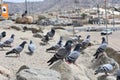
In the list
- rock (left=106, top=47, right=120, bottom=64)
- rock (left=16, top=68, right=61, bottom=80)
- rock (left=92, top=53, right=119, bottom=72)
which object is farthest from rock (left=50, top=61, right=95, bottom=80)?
rock (left=106, top=47, right=120, bottom=64)

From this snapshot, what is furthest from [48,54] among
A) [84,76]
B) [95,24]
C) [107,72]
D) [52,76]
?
[95,24]

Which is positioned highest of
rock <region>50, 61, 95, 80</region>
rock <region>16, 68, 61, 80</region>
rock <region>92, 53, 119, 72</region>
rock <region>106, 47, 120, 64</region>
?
rock <region>16, 68, 61, 80</region>

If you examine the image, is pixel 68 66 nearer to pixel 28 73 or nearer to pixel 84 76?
pixel 84 76

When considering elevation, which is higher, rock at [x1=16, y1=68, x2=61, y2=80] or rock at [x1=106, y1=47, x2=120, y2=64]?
rock at [x1=16, y1=68, x2=61, y2=80]

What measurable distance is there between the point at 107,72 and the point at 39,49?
33.2 ft

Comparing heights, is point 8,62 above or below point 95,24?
above

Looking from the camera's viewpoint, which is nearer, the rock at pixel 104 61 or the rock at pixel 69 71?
the rock at pixel 69 71

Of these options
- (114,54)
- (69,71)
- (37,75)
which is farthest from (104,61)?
(37,75)

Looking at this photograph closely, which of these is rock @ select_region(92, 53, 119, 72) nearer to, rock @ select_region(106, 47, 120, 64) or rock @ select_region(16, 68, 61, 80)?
rock @ select_region(106, 47, 120, 64)

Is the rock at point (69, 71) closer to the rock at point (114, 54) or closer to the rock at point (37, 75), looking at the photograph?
the rock at point (37, 75)

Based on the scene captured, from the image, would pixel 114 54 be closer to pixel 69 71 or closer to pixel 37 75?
pixel 69 71

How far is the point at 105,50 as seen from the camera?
23859 mm

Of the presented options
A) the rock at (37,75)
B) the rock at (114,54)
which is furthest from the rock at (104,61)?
the rock at (37,75)

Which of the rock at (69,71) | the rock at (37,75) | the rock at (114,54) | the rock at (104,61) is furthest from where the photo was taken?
the rock at (114,54)
